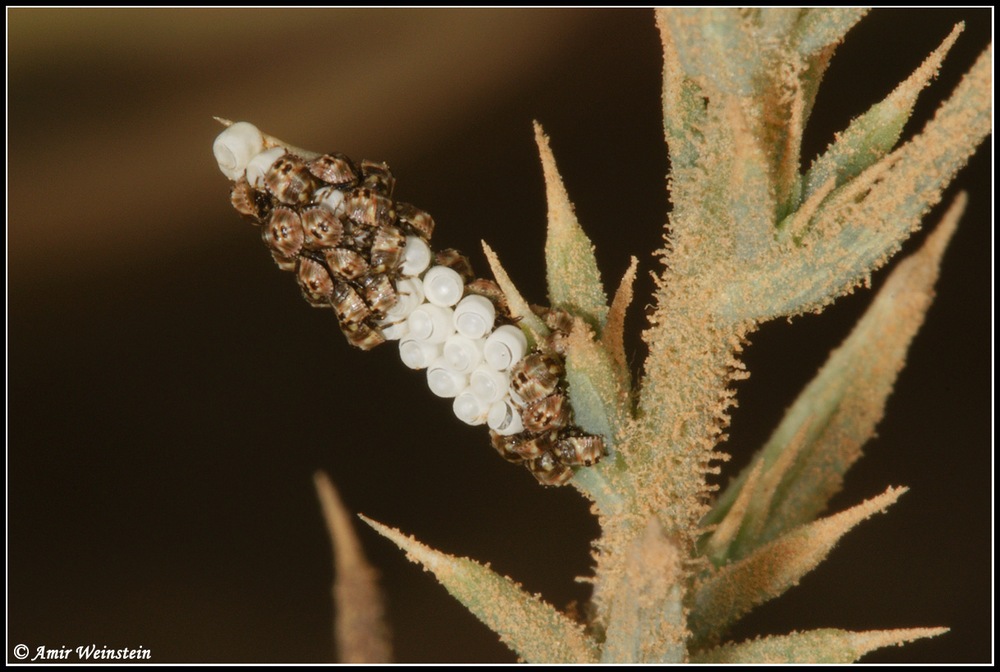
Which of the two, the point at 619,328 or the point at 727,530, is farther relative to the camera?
the point at 727,530

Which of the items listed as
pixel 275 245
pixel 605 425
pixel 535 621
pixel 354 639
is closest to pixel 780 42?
pixel 605 425

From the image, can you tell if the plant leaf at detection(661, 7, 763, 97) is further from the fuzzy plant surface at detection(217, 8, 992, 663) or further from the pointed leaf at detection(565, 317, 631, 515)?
the pointed leaf at detection(565, 317, 631, 515)

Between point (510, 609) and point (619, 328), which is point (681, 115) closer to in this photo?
point (619, 328)

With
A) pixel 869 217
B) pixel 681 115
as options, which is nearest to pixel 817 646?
pixel 869 217

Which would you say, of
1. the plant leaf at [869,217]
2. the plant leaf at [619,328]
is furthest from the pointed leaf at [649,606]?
the plant leaf at [869,217]

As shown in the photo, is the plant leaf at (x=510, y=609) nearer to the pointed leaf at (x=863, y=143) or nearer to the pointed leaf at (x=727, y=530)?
the pointed leaf at (x=727, y=530)

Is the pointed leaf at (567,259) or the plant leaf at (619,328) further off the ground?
the pointed leaf at (567,259)
